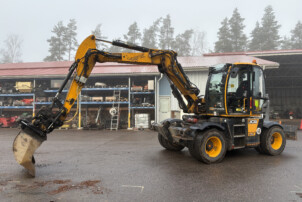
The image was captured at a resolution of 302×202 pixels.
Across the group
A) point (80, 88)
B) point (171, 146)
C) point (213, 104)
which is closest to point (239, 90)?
point (213, 104)

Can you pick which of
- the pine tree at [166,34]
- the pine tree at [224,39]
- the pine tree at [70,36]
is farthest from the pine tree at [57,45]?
the pine tree at [224,39]

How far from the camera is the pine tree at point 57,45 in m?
43.8

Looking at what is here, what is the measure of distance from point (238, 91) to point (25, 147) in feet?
20.3

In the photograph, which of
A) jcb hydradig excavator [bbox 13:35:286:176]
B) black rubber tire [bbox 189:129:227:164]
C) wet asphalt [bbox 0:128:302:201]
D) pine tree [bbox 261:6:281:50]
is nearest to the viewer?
wet asphalt [bbox 0:128:302:201]

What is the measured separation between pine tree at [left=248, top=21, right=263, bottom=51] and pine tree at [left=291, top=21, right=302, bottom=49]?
7.20 metres

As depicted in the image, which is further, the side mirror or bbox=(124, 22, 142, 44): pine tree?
bbox=(124, 22, 142, 44): pine tree

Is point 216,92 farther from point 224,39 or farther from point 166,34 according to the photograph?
point 166,34

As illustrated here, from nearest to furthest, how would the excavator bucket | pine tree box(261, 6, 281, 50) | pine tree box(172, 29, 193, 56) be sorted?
the excavator bucket < pine tree box(261, 6, 281, 50) < pine tree box(172, 29, 193, 56)

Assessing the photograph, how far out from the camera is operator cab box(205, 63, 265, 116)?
6816 millimetres

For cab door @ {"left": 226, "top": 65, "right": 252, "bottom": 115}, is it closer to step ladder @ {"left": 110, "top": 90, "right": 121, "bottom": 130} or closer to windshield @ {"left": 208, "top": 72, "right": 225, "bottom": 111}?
windshield @ {"left": 208, "top": 72, "right": 225, "bottom": 111}

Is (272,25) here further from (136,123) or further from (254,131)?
(254,131)

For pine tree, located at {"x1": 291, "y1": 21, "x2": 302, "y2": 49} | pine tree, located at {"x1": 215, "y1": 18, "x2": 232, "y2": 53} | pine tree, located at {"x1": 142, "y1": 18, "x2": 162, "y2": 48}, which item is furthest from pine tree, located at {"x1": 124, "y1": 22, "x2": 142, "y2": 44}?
pine tree, located at {"x1": 291, "y1": 21, "x2": 302, "y2": 49}

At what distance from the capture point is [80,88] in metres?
5.89

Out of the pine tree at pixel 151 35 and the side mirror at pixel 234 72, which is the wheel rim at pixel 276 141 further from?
the pine tree at pixel 151 35
